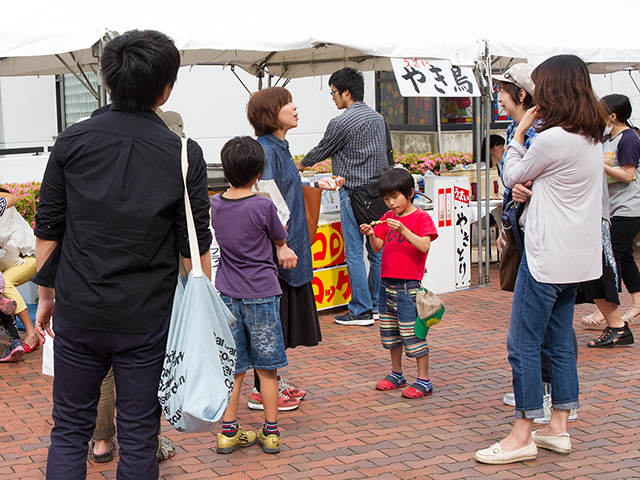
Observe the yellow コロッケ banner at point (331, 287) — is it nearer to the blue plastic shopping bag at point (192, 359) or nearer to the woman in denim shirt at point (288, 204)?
the woman in denim shirt at point (288, 204)

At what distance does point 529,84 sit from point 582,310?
401 cm

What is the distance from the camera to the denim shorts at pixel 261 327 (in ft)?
12.6

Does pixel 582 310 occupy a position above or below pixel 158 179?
below

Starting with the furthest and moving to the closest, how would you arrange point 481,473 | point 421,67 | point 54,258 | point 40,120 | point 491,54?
point 40,120
point 491,54
point 421,67
point 481,473
point 54,258

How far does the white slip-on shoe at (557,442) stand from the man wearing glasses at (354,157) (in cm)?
309

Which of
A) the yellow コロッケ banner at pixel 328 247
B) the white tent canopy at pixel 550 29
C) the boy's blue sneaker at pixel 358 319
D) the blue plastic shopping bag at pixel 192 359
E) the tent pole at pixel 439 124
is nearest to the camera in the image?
the blue plastic shopping bag at pixel 192 359

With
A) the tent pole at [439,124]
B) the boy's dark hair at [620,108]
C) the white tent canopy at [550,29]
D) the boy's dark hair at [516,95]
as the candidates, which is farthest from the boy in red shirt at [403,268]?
the tent pole at [439,124]

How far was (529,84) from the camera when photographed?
3.89 meters

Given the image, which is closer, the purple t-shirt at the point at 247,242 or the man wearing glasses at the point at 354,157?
the purple t-shirt at the point at 247,242

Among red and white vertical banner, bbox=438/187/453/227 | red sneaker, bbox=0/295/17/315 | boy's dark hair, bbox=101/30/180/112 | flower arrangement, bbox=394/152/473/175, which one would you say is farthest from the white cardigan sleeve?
flower arrangement, bbox=394/152/473/175

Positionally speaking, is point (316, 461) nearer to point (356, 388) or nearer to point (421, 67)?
point (356, 388)

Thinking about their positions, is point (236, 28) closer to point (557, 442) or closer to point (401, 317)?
point (401, 317)

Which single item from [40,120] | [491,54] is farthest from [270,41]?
[40,120]

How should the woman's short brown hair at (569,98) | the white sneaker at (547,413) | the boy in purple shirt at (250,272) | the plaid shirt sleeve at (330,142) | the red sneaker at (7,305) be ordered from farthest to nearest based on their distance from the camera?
1. the plaid shirt sleeve at (330,142)
2. the red sneaker at (7,305)
3. the white sneaker at (547,413)
4. the boy in purple shirt at (250,272)
5. the woman's short brown hair at (569,98)
